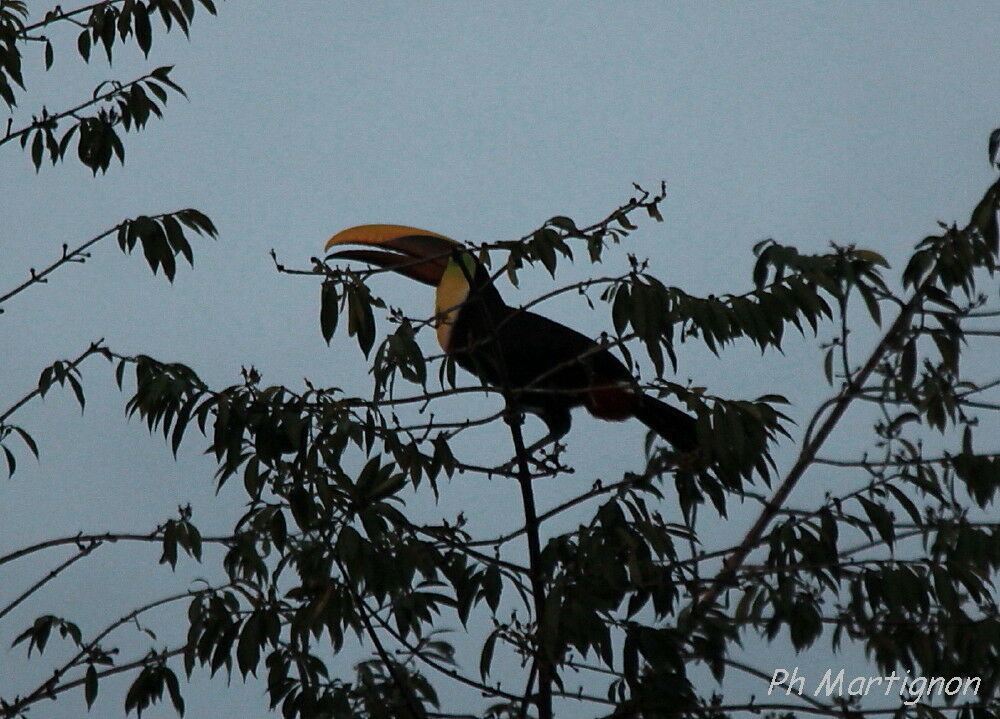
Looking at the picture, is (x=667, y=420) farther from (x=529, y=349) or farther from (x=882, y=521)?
(x=882, y=521)

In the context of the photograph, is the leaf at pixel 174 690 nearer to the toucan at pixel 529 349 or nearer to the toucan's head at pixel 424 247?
the toucan at pixel 529 349

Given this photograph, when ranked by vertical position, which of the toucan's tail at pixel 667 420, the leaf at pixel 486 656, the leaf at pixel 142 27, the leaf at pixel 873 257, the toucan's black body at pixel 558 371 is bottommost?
the leaf at pixel 486 656

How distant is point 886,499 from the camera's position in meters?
3.57

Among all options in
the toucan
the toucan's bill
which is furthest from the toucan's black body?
the toucan's bill

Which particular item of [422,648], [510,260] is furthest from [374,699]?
[510,260]

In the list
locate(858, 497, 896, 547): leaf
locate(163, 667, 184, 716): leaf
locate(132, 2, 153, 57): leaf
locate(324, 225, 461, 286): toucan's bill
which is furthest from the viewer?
locate(324, 225, 461, 286): toucan's bill

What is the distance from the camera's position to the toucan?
15.9 ft

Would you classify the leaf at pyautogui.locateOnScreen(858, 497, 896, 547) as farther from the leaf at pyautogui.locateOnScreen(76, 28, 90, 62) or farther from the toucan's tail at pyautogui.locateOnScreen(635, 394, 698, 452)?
the leaf at pyautogui.locateOnScreen(76, 28, 90, 62)

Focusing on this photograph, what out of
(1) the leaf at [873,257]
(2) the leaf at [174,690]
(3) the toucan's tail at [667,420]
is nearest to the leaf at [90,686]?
(2) the leaf at [174,690]

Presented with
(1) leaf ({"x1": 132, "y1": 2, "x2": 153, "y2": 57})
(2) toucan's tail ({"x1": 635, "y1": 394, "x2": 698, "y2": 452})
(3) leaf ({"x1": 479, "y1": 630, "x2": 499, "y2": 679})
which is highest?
(1) leaf ({"x1": 132, "y1": 2, "x2": 153, "y2": 57})

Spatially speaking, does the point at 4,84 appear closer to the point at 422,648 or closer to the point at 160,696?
the point at 160,696

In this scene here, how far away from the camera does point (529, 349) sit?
5395 mm

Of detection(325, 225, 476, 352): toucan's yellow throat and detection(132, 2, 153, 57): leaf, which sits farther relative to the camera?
detection(325, 225, 476, 352): toucan's yellow throat

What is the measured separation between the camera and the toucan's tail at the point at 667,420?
4.77 m
